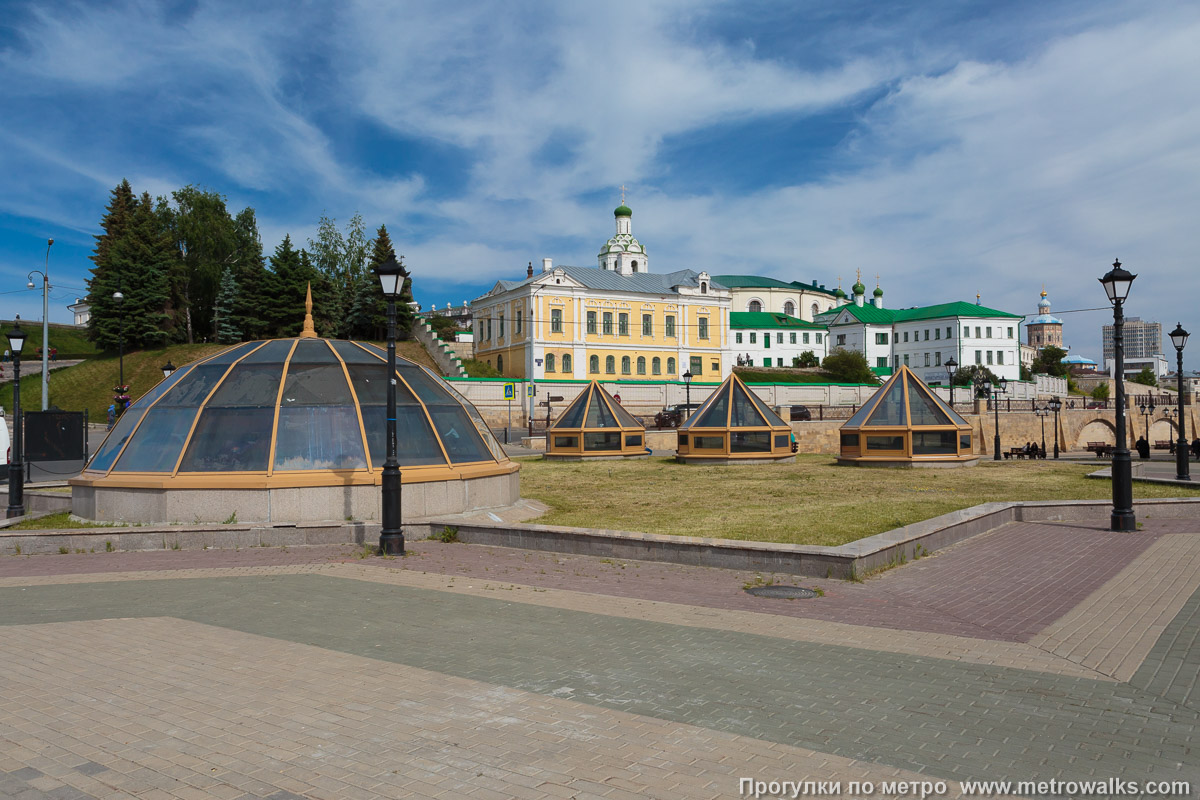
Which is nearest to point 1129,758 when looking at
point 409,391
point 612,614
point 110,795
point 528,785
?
point 528,785

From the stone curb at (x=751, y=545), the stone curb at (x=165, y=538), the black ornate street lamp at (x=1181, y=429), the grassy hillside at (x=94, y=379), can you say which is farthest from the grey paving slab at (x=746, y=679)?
the grassy hillside at (x=94, y=379)

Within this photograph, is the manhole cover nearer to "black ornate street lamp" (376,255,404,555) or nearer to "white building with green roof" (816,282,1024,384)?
"black ornate street lamp" (376,255,404,555)

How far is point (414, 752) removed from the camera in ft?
15.3

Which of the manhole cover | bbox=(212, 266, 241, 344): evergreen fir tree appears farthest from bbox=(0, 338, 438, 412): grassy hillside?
the manhole cover

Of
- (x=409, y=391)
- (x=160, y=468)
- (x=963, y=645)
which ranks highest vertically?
(x=409, y=391)

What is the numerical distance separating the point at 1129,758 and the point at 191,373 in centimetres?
1461

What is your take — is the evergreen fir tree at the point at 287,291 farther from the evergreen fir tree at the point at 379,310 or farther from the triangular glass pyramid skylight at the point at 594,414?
the triangular glass pyramid skylight at the point at 594,414

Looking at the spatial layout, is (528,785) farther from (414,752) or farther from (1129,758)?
(1129,758)

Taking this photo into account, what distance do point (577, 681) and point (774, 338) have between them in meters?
98.5

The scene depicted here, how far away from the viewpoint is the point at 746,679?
19.5 ft

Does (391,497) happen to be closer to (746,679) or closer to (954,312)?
(746,679)

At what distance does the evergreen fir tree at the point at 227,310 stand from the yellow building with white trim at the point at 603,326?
883 inches

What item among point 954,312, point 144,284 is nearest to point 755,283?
point 954,312

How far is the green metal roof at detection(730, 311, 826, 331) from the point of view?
3991 inches
